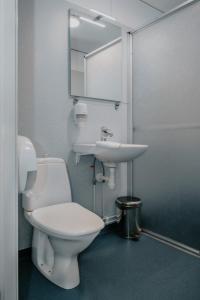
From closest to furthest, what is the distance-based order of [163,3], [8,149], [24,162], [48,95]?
[8,149] → [24,162] → [48,95] → [163,3]

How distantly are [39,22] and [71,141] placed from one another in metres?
0.95

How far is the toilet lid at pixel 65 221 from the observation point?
1236mm

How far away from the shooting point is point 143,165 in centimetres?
223

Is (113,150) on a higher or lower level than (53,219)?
higher

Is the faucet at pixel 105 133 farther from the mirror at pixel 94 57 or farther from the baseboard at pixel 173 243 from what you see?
the baseboard at pixel 173 243

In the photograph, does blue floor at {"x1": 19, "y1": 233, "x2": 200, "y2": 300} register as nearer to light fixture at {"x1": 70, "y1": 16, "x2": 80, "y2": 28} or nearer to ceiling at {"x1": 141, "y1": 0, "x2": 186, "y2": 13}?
light fixture at {"x1": 70, "y1": 16, "x2": 80, "y2": 28}

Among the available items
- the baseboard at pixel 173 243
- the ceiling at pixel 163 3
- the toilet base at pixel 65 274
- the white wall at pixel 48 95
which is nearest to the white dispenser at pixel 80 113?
the white wall at pixel 48 95

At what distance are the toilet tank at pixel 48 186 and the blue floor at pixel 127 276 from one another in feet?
1.51

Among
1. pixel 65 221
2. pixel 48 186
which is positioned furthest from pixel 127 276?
pixel 48 186

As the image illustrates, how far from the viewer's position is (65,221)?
134 centimetres

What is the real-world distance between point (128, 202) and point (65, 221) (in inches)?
34.6

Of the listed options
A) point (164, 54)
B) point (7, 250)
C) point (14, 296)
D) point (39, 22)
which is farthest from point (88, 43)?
point (14, 296)

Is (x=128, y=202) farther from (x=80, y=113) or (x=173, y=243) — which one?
(x=80, y=113)

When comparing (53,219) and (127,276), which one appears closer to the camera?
(53,219)
